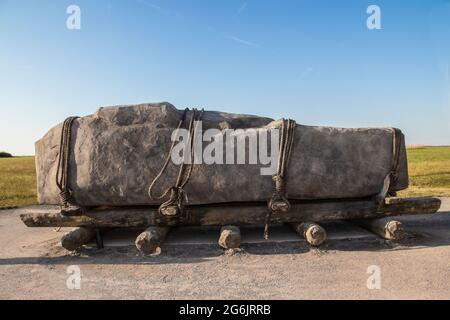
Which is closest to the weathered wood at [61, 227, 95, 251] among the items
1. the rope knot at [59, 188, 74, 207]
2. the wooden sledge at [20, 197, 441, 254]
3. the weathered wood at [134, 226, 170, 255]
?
the wooden sledge at [20, 197, 441, 254]

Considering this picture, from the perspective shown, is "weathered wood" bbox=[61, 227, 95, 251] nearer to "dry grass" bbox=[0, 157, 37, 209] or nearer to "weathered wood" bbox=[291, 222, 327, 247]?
"weathered wood" bbox=[291, 222, 327, 247]

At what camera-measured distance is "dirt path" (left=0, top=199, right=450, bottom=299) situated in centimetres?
395

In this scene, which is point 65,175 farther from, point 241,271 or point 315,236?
point 315,236

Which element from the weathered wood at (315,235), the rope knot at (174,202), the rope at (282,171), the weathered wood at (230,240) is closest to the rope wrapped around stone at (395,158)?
the weathered wood at (315,235)

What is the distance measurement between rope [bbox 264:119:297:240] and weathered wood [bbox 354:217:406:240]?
1462mm

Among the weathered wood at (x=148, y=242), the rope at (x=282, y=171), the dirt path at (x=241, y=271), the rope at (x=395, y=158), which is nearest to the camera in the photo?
the dirt path at (x=241, y=271)

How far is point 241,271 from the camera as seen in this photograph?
182 inches

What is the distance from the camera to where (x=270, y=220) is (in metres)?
5.77

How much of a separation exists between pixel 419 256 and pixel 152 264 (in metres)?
3.51

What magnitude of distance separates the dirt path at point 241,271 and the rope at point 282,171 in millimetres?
559

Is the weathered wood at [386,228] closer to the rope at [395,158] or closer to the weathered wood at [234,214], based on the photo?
the weathered wood at [234,214]

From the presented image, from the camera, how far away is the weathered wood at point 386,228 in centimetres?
540

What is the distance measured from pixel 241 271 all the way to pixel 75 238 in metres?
2.51
